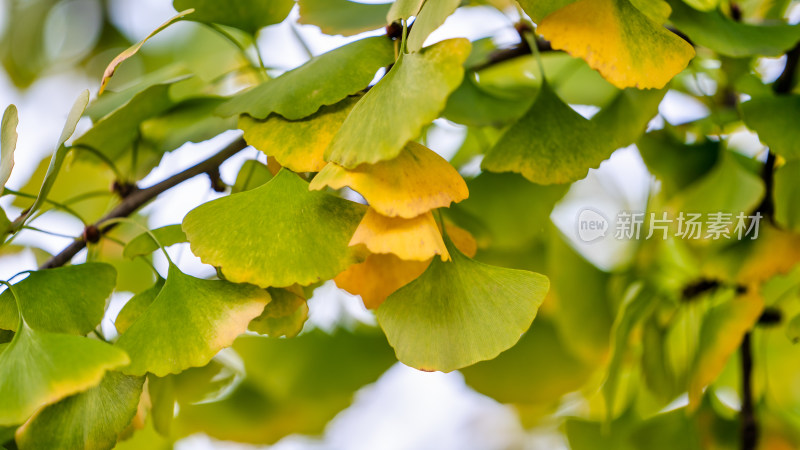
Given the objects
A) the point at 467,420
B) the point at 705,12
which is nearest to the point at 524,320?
the point at 705,12

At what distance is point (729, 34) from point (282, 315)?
0.90 feet

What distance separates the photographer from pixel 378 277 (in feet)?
1.10

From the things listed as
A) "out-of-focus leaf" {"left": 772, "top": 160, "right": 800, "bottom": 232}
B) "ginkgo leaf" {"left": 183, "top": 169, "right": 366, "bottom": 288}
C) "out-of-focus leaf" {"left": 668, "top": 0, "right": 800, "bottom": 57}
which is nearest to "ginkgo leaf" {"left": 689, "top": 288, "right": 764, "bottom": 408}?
"out-of-focus leaf" {"left": 772, "top": 160, "right": 800, "bottom": 232}

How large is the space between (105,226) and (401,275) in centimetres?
19

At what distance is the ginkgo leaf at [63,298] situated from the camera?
1.03 ft

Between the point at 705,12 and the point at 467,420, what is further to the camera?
the point at 467,420

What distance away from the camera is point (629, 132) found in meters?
0.40

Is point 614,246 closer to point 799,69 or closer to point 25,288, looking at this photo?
point 799,69

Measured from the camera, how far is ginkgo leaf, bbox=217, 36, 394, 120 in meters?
0.31

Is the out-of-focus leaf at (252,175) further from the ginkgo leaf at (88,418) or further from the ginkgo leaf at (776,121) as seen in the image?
the ginkgo leaf at (776,121)

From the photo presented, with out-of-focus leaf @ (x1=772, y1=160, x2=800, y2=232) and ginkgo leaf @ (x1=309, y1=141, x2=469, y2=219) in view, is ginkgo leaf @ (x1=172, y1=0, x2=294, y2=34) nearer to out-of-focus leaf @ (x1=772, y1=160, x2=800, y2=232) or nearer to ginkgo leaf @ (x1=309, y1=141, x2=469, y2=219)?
ginkgo leaf @ (x1=309, y1=141, x2=469, y2=219)

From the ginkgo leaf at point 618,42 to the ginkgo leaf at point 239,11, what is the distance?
154 millimetres

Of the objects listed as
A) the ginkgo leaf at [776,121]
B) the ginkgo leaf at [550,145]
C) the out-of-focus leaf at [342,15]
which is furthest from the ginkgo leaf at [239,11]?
the ginkgo leaf at [776,121]

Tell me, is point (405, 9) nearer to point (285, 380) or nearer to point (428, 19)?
point (428, 19)
